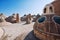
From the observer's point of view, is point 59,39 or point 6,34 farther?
point 6,34

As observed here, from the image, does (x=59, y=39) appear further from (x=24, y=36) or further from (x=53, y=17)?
(x=24, y=36)

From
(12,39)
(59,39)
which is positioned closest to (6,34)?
(12,39)

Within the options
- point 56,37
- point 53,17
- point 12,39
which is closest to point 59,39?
point 56,37

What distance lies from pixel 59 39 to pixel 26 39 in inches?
306

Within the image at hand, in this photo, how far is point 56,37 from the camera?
16938mm

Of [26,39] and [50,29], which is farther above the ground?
[50,29]

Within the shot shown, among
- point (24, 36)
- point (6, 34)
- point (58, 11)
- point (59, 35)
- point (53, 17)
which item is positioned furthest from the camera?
point (6, 34)

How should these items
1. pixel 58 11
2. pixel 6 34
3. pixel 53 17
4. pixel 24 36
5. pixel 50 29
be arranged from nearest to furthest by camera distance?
pixel 50 29
pixel 53 17
pixel 58 11
pixel 24 36
pixel 6 34

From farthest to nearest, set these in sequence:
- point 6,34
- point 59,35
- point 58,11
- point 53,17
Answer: point 6,34
point 58,11
point 53,17
point 59,35

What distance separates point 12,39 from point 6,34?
10.8 feet

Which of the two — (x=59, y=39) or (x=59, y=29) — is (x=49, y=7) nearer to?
(x=59, y=29)

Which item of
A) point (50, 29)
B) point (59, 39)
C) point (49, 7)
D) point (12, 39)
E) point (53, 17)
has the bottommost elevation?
point (12, 39)

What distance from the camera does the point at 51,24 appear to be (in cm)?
1839

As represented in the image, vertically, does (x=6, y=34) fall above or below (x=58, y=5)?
below
